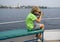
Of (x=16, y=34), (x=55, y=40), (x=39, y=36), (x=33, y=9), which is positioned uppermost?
(x=33, y=9)

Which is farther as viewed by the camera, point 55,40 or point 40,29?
point 55,40

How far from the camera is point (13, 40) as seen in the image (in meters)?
4.24

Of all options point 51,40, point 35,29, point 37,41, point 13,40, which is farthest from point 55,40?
point 13,40

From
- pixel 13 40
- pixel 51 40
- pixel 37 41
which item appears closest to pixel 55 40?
pixel 51 40

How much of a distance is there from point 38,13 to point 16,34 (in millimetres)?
993

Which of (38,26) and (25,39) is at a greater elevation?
(38,26)

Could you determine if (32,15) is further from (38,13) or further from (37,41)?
(37,41)

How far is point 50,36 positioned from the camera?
5.55 m

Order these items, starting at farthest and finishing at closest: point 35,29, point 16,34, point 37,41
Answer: point 37,41
point 35,29
point 16,34

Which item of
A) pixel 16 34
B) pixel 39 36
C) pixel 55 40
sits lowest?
pixel 55 40

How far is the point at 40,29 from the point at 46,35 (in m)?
0.91

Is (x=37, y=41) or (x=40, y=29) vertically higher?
(x=40, y=29)

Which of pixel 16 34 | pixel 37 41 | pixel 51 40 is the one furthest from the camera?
pixel 51 40

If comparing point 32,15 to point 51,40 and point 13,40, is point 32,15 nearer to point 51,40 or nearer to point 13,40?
point 13,40
